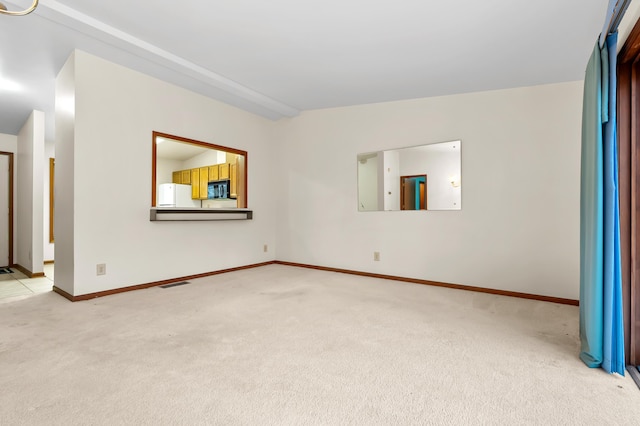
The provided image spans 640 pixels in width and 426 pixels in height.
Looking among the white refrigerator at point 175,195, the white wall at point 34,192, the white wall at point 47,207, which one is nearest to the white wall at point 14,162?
the white wall at point 47,207

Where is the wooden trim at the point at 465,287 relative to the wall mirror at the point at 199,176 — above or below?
below

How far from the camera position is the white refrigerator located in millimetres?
7062

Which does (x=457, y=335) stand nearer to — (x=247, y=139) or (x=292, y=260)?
(x=292, y=260)

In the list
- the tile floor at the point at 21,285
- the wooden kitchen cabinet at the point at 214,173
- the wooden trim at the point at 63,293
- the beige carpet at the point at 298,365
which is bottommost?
the tile floor at the point at 21,285

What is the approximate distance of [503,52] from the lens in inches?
110

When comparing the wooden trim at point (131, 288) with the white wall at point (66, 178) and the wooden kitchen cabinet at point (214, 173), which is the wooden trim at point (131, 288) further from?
the wooden kitchen cabinet at point (214, 173)

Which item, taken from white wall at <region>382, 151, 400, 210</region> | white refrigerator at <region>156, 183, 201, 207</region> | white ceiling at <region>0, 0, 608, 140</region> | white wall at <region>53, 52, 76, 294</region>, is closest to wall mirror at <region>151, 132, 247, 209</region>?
white refrigerator at <region>156, 183, 201, 207</region>

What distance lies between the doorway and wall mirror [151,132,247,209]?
7.64 ft

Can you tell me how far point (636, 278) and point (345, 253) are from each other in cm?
316

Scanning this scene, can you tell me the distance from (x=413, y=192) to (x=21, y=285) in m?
4.96

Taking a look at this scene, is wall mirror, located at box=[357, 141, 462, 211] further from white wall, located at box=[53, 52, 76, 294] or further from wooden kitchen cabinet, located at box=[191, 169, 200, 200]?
wooden kitchen cabinet, located at box=[191, 169, 200, 200]

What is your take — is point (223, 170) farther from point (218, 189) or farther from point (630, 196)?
point (630, 196)

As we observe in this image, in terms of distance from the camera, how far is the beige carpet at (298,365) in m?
1.38

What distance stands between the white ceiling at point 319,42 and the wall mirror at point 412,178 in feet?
2.34
